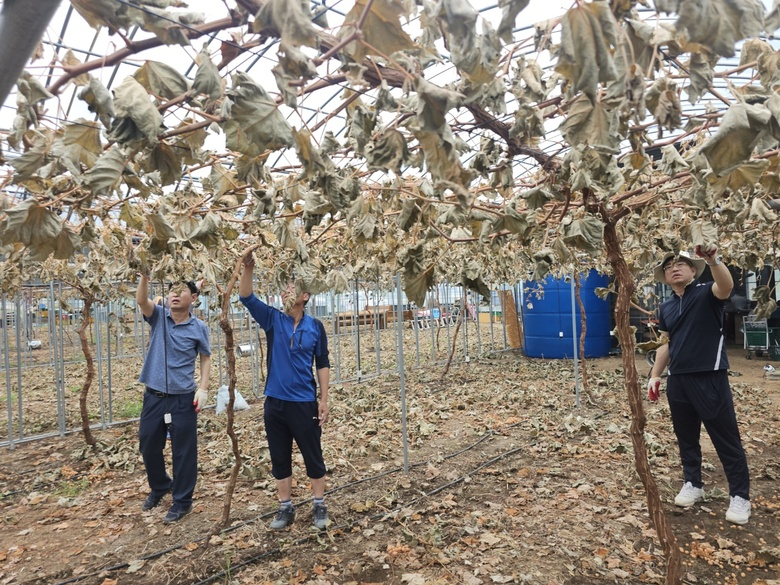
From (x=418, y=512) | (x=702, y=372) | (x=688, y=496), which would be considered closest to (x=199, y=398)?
(x=418, y=512)

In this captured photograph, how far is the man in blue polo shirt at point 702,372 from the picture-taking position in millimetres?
3311

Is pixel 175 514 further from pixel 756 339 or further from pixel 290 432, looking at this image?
pixel 756 339

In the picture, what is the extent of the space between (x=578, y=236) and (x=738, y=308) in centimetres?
1200

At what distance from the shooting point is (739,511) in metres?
3.36

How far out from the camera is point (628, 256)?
7.45 meters

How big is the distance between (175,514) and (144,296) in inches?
67.7

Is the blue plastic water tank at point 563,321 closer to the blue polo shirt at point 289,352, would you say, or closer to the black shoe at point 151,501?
the blue polo shirt at point 289,352

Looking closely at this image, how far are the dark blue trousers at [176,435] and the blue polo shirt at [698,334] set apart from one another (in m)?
3.65

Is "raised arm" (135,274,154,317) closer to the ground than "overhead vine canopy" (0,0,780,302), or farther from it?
closer to the ground

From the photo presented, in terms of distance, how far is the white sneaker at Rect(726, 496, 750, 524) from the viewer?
132 inches

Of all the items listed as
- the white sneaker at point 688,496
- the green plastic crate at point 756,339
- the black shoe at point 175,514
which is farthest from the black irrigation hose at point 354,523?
the green plastic crate at point 756,339

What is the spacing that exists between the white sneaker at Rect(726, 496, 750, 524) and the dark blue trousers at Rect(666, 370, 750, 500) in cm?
4

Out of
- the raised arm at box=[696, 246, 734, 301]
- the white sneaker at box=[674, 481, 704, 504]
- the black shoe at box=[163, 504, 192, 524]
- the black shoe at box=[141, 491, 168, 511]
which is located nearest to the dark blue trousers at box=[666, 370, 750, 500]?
the white sneaker at box=[674, 481, 704, 504]

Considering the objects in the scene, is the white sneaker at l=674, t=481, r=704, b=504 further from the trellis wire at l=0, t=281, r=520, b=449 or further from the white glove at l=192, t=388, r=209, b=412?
the white glove at l=192, t=388, r=209, b=412
